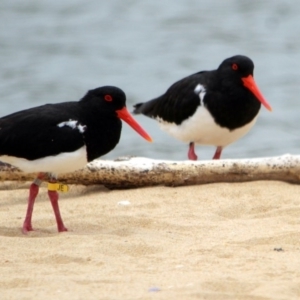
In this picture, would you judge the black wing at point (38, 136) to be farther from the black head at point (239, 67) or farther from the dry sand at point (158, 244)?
the black head at point (239, 67)

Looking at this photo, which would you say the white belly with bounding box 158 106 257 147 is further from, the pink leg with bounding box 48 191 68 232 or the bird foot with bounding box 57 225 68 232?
the bird foot with bounding box 57 225 68 232

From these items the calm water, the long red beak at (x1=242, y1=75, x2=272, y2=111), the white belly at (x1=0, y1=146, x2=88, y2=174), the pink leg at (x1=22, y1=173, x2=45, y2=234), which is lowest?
the pink leg at (x1=22, y1=173, x2=45, y2=234)

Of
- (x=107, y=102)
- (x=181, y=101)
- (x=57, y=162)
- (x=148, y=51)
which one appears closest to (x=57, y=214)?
(x=57, y=162)

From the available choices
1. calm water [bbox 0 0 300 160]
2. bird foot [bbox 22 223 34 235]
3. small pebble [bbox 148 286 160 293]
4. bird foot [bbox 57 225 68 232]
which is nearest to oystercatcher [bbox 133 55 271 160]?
bird foot [bbox 57 225 68 232]

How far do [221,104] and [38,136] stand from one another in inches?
117

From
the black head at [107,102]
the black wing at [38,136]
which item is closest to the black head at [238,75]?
the black head at [107,102]

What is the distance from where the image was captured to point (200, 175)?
7.30m

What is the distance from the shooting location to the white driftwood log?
7.23 metres

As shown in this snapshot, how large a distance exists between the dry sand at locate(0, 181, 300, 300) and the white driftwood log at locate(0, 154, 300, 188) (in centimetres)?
9

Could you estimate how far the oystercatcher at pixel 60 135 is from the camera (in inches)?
242

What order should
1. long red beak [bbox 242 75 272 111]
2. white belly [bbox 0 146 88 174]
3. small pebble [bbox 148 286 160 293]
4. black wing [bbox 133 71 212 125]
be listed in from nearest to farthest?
small pebble [bbox 148 286 160 293] < white belly [bbox 0 146 88 174] < long red beak [bbox 242 75 272 111] < black wing [bbox 133 71 212 125]

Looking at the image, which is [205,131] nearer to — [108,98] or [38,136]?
[108,98]

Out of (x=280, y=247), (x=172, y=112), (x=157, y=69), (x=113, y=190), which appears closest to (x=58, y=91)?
(x=157, y=69)

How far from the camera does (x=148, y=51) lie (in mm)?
17234
